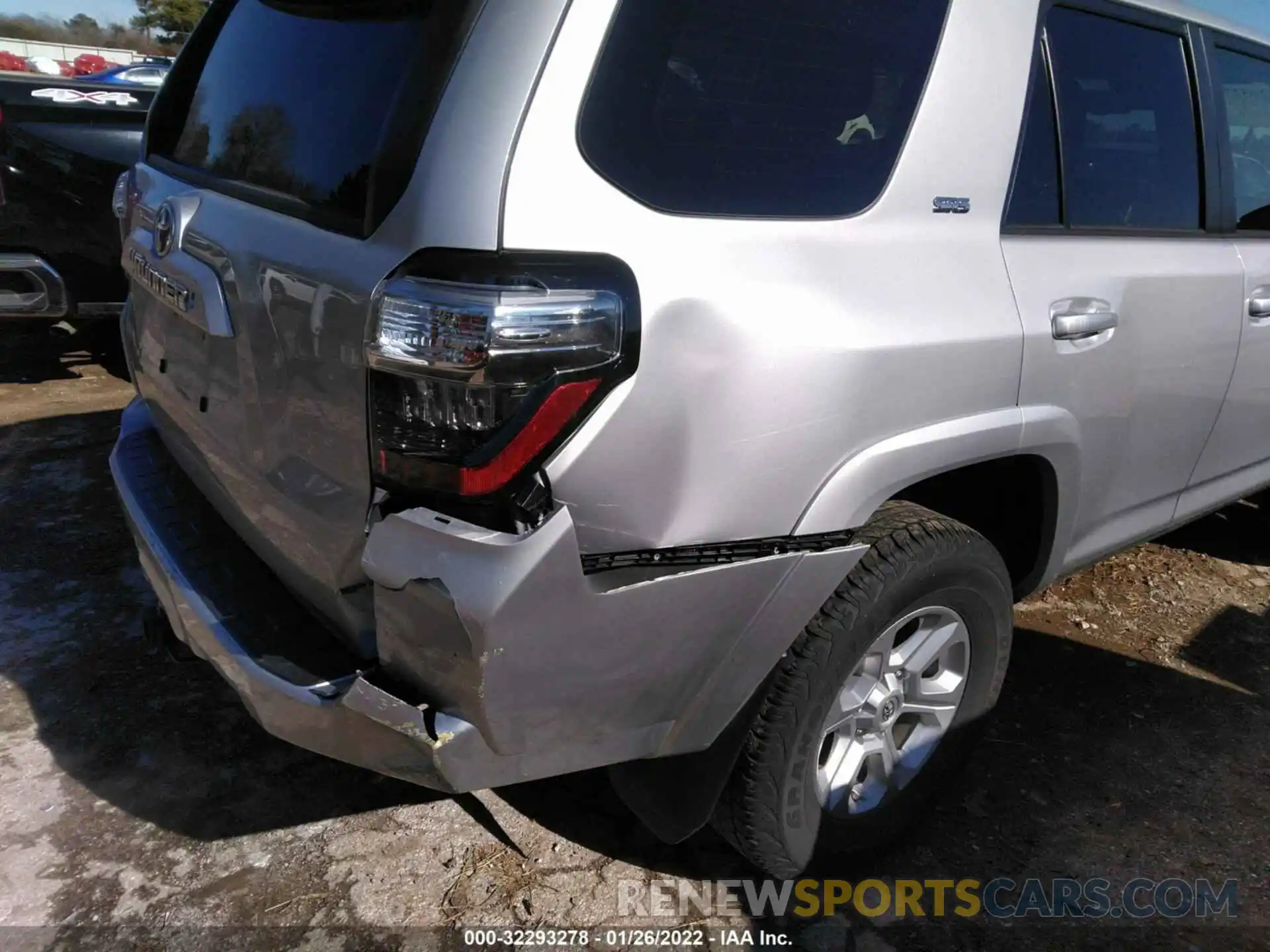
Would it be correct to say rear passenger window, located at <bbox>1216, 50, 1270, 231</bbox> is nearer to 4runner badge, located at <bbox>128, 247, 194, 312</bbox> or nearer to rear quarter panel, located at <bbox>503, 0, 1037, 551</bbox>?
rear quarter panel, located at <bbox>503, 0, 1037, 551</bbox>

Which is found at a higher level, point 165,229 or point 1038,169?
point 1038,169

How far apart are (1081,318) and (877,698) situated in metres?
0.96

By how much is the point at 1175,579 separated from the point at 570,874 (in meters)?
2.93

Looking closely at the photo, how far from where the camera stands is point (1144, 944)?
220 centimetres

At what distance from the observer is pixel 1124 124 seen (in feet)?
8.14

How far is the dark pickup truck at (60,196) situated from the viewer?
471 cm

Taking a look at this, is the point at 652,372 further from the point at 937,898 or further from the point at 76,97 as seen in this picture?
the point at 76,97

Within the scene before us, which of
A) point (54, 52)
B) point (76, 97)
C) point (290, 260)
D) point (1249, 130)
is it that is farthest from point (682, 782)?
point (54, 52)

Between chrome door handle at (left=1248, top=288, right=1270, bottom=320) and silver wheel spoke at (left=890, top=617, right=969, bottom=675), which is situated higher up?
chrome door handle at (left=1248, top=288, right=1270, bottom=320)

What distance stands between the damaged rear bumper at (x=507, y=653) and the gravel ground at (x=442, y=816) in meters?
0.61

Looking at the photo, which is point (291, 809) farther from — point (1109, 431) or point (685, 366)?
point (1109, 431)

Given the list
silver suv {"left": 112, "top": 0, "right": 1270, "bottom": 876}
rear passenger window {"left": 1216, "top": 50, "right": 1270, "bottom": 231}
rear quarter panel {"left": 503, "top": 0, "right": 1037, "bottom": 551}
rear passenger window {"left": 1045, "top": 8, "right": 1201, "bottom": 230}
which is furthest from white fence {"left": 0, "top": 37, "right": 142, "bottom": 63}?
rear quarter panel {"left": 503, "top": 0, "right": 1037, "bottom": 551}

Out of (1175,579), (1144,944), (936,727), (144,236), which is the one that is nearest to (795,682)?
(936,727)

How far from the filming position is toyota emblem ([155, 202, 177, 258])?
82.1 inches
